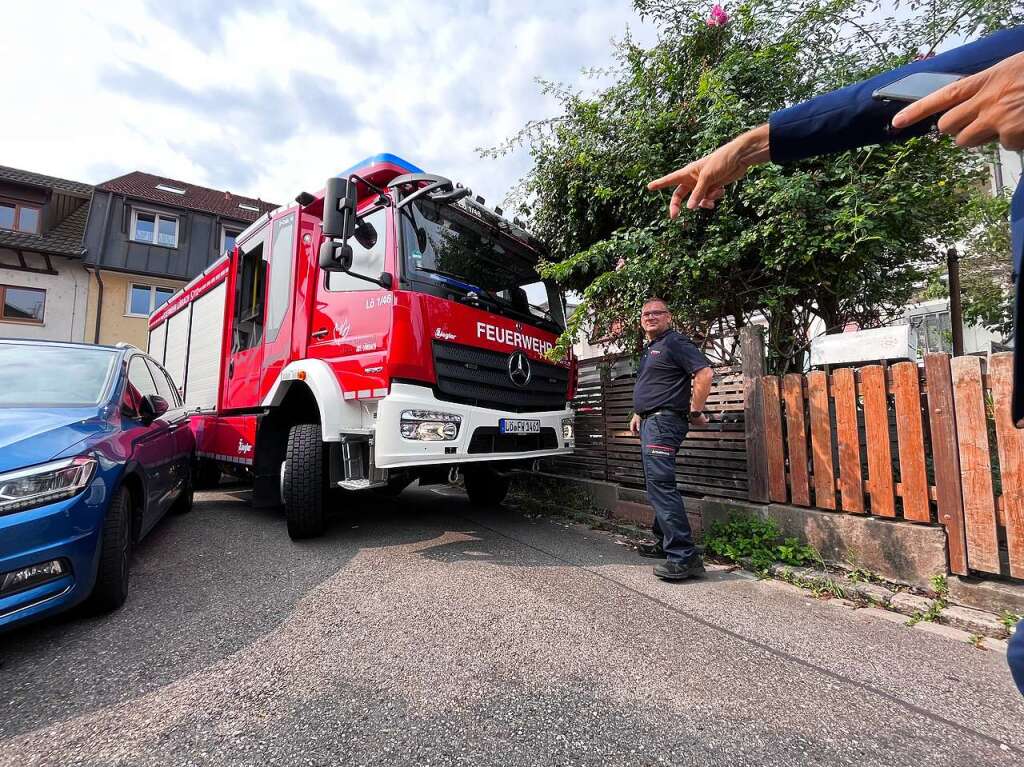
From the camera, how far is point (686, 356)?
10.5 ft

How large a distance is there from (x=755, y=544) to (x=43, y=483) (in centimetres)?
A: 417

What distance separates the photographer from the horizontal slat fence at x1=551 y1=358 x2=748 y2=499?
3840mm

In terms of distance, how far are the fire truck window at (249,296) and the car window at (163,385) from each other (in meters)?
0.72

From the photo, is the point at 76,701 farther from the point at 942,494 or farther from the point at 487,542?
the point at 942,494

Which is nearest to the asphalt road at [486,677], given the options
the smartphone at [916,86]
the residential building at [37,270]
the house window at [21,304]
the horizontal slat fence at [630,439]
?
the horizontal slat fence at [630,439]

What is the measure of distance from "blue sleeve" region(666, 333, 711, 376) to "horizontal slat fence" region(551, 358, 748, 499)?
67 cm

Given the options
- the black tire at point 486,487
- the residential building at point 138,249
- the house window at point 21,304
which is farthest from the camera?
the residential building at point 138,249

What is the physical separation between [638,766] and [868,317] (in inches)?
183

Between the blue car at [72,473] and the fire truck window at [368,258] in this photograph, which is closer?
the blue car at [72,473]

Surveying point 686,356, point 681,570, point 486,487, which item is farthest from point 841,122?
point 486,487

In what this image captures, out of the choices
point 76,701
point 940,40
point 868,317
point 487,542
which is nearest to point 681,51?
point 940,40

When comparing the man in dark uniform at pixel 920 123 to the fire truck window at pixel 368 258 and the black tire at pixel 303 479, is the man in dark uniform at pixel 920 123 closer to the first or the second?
the fire truck window at pixel 368 258

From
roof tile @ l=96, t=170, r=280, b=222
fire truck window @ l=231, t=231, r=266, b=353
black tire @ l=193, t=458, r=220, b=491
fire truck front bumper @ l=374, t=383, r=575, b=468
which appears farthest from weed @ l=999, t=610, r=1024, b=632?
roof tile @ l=96, t=170, r=280, b=222

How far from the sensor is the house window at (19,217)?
15.5 meters
